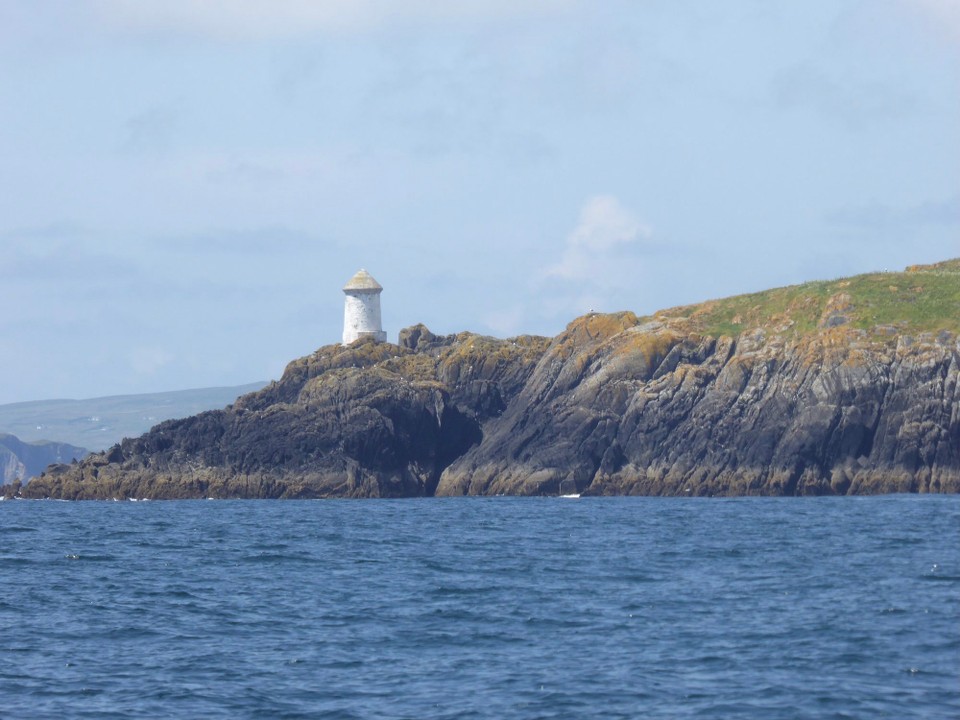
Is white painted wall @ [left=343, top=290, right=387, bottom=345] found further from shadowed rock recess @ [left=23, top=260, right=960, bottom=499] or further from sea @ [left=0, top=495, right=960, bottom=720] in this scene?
sea @ [left=0, top=495, right=960, bottom=720]

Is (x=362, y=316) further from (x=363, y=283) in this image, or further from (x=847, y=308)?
(x=847, y=308)

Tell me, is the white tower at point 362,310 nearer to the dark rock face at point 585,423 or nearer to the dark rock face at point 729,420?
the dark rock face at point 585,423

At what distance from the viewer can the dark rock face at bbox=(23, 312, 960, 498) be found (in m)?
83.9

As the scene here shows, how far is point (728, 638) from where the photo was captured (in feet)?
95.9

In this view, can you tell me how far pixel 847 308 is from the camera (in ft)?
302

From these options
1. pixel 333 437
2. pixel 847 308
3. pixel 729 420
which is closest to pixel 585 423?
pixel 729 420

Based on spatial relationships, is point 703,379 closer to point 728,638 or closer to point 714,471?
point 714,471

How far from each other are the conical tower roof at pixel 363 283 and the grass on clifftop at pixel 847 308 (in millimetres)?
27498

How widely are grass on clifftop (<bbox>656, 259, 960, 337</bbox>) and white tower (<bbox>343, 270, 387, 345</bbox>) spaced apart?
27.2 metres

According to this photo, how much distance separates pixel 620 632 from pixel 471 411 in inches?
2725

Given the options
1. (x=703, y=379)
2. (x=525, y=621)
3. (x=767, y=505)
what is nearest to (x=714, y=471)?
(x=703, y=379)

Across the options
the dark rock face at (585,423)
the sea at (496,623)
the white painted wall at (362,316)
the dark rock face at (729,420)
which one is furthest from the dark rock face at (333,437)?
the sea at (496,623)

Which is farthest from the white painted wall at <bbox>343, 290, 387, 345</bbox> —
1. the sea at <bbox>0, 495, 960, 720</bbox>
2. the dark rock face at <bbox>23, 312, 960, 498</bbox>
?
the sea at <bbox>0, 495, 960, 720</bbox>

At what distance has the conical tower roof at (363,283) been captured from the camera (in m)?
118
